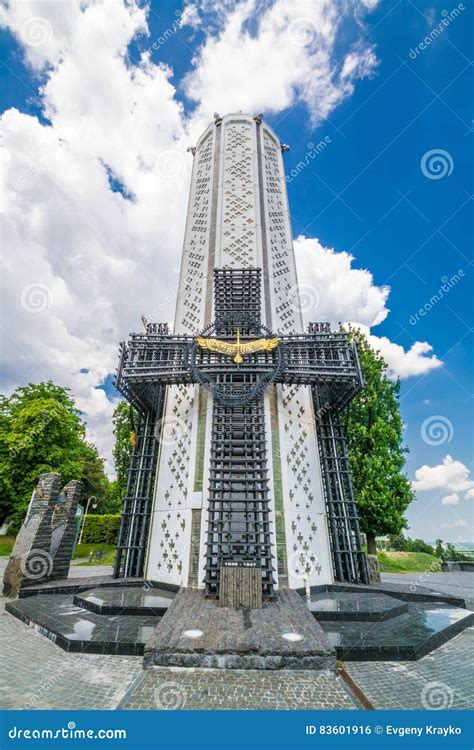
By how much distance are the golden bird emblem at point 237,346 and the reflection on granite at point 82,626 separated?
7.02m

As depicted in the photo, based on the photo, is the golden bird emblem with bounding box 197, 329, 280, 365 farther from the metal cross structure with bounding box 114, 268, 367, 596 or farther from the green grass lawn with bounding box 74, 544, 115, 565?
the green grass lawn with bounding box 74, 544, 115, 565

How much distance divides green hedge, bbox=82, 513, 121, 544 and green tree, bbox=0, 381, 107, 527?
4245mm

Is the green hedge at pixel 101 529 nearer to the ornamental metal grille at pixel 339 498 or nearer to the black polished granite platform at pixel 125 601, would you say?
the black polished granite platform at pixel 125 601

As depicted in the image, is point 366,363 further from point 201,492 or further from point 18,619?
point 18,619

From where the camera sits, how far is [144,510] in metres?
11.5

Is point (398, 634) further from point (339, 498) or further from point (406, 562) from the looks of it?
point (406, 562)

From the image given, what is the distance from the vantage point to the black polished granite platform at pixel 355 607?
7.16 metres

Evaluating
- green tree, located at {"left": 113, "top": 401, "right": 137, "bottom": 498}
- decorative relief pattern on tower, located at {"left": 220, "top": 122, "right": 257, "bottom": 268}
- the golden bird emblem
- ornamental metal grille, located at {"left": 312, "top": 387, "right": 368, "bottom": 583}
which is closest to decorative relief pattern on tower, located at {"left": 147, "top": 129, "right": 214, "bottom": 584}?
decorative relief pattern on tower, located at {"left": 220, "top": 122, "right": 257, "bottom": 268}

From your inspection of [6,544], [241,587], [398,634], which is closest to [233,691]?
[241,587]

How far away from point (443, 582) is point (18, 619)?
14.4 m

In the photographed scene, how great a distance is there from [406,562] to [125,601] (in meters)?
19.0

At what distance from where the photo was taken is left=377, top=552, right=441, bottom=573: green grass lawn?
18808mm

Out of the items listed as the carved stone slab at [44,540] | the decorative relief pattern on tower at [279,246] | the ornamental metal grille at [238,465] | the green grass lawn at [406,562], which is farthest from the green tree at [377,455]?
the carved stone slab at [44,540]
